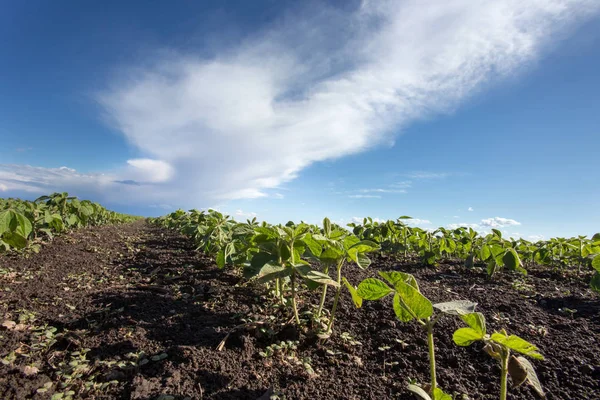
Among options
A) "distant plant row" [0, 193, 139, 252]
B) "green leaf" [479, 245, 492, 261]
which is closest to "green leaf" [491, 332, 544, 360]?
"green leaf" [479, 245, 492, 261]

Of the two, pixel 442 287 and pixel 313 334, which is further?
pixel 442 287

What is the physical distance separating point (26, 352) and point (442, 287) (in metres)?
4.30

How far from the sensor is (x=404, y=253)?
6.39 m

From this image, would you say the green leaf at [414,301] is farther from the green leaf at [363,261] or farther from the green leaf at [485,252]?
the green leaf at [485,252]

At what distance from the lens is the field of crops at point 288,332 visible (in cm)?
193

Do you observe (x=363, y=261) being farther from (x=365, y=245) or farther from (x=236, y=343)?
(x=236, y=343)

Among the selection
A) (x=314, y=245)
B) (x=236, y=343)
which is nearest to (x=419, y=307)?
(x=314, y=245)

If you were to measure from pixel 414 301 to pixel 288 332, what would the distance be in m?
1.43

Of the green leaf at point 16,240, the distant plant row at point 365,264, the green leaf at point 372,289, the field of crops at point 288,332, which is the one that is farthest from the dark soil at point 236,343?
the green leaf at point 372,289

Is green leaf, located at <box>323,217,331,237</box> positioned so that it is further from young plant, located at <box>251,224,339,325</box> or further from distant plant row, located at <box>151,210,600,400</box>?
young plant, located at <box>251,224,339,325</box>

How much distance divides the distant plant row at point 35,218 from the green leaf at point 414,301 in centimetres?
445

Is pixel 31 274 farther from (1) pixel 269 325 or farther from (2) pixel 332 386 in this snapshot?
(2) pixel 332 386

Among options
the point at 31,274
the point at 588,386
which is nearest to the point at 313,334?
the point at 588,386

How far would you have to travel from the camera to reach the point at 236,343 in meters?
2.50
